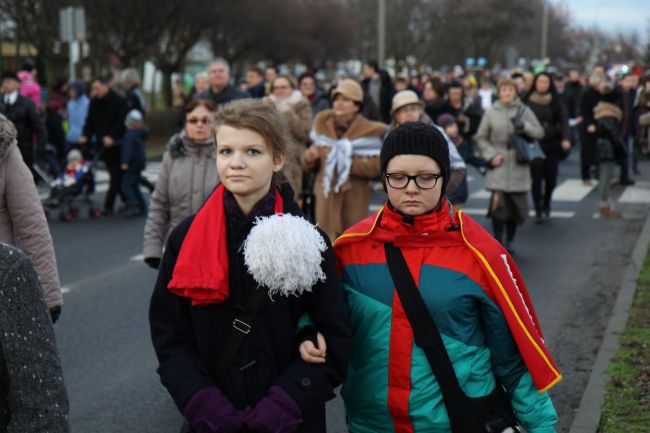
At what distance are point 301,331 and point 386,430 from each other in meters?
0.47

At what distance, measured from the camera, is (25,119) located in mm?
13500

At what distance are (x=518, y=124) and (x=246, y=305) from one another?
8155mm

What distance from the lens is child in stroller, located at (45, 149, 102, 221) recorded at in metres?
14.1

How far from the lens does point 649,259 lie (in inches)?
413

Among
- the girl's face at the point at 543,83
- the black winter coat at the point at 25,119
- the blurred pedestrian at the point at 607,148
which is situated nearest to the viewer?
the girl's face at the point at 543,83

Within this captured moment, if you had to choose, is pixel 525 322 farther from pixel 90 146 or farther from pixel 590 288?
pixel 90 146

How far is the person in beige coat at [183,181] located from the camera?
617cm

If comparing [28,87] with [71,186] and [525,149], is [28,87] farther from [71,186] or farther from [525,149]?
[525,149]

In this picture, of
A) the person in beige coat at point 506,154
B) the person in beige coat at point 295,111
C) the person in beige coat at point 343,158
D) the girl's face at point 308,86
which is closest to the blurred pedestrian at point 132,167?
the girl's face at point 308,86

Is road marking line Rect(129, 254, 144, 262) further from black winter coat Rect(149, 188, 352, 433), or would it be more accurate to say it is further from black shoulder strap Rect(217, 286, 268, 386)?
black shoulder strap Rect(217, 286, 268, 386)

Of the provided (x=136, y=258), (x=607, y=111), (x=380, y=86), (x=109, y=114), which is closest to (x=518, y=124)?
(x=607, y=111)

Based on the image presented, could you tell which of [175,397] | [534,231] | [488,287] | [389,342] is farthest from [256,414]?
[534,231]

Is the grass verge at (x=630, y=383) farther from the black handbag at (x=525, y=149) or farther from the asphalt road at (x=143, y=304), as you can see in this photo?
the black handbag at (x=525, y=149)

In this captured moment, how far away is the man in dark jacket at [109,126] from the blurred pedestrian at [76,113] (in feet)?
6.54
